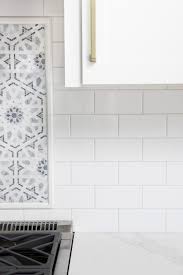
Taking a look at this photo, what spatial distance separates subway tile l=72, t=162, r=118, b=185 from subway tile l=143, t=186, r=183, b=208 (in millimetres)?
129

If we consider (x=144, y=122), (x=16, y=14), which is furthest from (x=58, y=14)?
(x=144, y=122)

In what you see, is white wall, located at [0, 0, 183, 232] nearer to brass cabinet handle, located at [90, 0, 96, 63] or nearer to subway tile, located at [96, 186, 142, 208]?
subway tile, located at [96, 186, 142, 208]

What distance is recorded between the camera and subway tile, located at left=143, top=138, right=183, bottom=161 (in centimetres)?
128

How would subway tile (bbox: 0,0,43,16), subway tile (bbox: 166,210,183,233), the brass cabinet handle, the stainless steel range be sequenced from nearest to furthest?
the brass cabinet handle → the stainless steel range → subway tile (bbox: 0,0,43,16) → subway tile (bbox: 166,210,183,233)

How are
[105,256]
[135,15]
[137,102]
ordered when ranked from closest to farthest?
[135,15] < [105,256] < [137,102]

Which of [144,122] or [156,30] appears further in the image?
[144,122]

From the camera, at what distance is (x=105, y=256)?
113 centimetres

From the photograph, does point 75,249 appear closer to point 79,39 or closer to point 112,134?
point 112,134

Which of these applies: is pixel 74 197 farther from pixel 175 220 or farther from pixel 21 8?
pixel 21 8

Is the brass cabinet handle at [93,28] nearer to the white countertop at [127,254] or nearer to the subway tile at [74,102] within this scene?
the subway tile at [74,102]

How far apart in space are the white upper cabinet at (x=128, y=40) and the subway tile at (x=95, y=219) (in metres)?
0.58

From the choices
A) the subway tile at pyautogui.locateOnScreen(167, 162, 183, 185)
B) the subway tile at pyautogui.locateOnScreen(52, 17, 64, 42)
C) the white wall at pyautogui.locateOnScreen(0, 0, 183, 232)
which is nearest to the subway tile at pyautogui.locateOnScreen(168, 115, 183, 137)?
the white wall at pyautogui.locateOnScreen(0, 0, 183, 232)

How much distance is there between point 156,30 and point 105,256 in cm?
69

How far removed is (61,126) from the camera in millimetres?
1271
